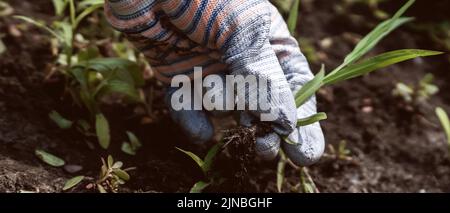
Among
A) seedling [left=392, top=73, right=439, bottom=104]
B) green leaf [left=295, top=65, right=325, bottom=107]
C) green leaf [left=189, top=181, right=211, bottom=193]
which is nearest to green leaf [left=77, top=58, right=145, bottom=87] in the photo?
green leaf [left=189, top=181, right=211, bottom=193]

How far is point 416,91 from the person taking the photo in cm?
190

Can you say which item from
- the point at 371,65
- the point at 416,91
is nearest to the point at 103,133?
the point at 371,65

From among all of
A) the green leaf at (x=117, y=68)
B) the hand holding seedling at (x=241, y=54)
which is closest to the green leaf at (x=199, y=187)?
the hand holding seedling at (x=241, y=54)

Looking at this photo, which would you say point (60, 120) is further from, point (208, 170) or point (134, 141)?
point (208, 170)

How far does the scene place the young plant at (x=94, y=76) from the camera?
4.88 ft

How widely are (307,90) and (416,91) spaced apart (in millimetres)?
719

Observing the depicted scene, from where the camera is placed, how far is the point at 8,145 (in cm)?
139

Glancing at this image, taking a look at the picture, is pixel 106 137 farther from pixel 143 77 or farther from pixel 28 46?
pixel 28 46

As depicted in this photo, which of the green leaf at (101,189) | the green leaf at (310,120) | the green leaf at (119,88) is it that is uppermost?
the green leaf at (119,88)

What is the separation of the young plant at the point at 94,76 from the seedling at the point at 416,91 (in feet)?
2.91

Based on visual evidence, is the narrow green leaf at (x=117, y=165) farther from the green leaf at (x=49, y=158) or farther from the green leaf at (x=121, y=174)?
the green leaf at (x=49, y=158)
